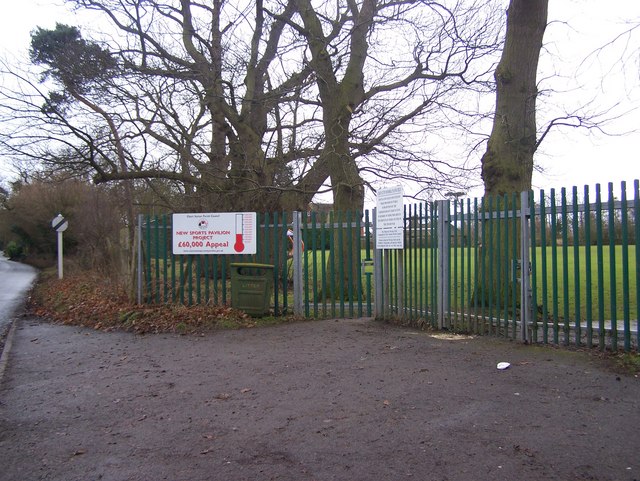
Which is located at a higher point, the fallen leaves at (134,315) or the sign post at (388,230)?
the sign post at (388,230)

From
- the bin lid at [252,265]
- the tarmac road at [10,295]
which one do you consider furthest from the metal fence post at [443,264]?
the tarmac road at [10,295]

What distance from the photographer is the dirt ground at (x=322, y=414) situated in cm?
396

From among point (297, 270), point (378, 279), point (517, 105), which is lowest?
point (378, 279)

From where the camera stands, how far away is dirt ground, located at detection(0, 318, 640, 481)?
3.96 meters

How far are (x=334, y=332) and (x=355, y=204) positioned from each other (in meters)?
5.62

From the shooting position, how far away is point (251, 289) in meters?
10.6

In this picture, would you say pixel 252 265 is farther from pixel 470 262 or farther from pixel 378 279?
pixel 470 262

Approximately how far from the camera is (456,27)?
44.6 ft

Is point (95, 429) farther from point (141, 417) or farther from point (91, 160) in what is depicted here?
point (91, 160)

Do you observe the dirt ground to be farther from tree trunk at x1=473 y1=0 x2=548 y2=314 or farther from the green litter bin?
tree trunk at x1=473 y1=0 x2=548 y2=314

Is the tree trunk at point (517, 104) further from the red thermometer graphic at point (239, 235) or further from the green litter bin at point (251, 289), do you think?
the red thermometer graphic at point (239, 235)

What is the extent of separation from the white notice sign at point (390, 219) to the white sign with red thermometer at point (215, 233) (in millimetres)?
2540

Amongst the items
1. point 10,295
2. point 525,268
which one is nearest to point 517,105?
point 525,268

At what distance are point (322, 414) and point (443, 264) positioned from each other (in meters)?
4.47
